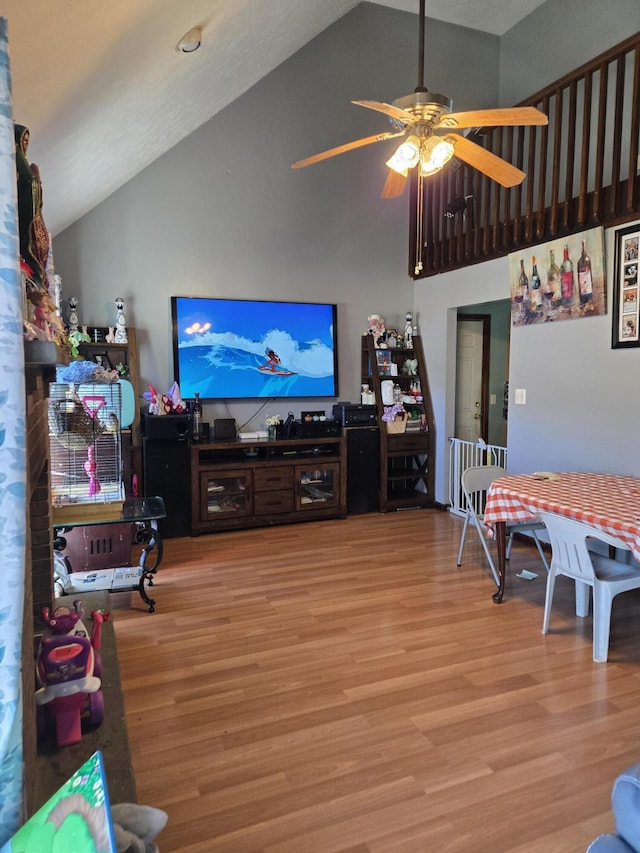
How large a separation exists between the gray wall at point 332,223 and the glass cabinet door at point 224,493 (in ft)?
2.33

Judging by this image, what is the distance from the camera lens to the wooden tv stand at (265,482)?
457cm

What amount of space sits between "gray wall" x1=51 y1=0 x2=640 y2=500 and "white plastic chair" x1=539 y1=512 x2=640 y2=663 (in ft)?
4.45

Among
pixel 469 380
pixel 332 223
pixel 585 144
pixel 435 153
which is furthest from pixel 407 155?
pixel 469 380

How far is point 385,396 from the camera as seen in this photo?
5398 mm

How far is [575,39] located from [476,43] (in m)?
1.09

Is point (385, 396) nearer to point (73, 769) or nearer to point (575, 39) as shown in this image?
point (575, 39)

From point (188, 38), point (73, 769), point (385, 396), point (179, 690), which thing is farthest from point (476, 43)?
point (73, 769)

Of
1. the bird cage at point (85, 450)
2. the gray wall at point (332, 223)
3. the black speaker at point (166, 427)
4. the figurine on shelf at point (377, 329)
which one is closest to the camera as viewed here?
the bird cage at point (85, 450)

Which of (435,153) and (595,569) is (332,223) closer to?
(435,153)

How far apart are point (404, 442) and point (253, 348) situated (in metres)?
1.78

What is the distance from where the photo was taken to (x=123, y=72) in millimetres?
2381

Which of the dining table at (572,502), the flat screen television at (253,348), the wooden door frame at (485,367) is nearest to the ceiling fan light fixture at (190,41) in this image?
the flat screen television at (253,348)

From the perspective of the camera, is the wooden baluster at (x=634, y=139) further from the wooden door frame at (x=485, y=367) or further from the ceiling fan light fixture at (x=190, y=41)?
the wooden door frame at (x=485, y=367)

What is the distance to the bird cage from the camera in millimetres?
2824
